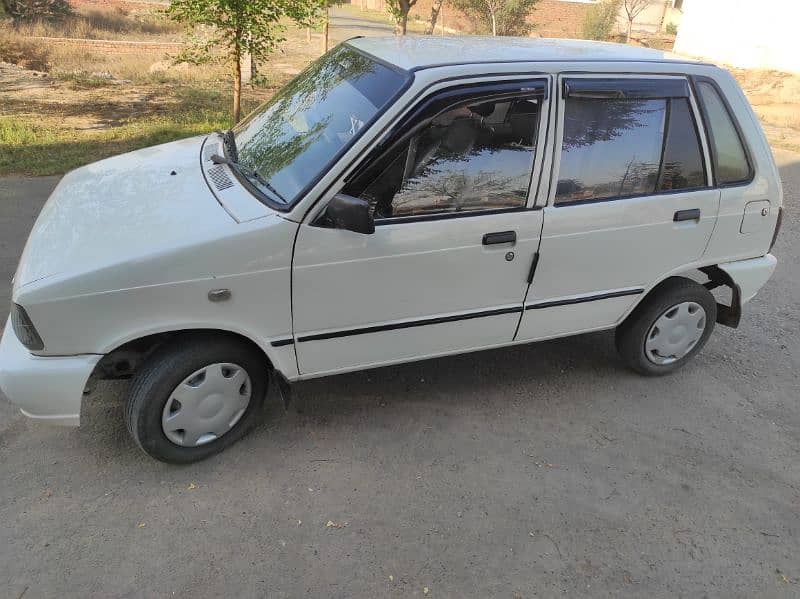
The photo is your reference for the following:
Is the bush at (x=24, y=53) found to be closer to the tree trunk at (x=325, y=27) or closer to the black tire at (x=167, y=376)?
the tree trunk at (x=325, y=27)

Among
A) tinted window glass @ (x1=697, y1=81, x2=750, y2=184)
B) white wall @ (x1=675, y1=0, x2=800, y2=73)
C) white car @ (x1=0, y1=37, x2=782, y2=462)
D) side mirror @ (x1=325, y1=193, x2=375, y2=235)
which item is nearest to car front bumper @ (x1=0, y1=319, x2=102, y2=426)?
white car @ (x1=0, y1=37, x2=782, y2=462)

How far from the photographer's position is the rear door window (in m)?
3.21

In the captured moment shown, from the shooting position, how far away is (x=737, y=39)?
2041 centimetres

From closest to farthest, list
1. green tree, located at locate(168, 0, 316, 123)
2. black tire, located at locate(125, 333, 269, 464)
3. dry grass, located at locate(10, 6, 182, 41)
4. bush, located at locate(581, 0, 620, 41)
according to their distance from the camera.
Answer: black tire, located at locate(125, 333, 269, 464), green tree, located at locate(168, 0, 316, 123), dry grass, located at locate(10, 6, 182, 41), bush, located at locate(581, 0, 620, 41)

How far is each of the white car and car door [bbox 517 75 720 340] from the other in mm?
12

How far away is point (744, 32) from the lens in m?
20.1

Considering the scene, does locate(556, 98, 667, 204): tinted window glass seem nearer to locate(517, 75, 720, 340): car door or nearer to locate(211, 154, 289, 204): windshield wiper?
locate(517, 75, 720, 340): car door

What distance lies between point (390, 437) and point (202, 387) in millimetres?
1076

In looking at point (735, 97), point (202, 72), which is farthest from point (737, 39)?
point (735, 97)

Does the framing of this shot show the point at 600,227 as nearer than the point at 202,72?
Yes

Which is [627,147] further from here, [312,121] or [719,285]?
[312,121]

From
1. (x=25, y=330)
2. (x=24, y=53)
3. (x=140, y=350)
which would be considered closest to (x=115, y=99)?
(x=24, y=53)

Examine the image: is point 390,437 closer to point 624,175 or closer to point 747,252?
point 624,175

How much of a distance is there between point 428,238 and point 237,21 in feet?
18.6
